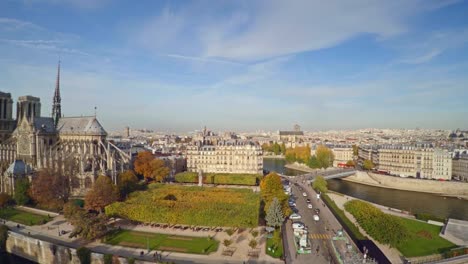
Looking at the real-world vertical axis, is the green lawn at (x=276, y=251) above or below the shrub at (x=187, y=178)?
below

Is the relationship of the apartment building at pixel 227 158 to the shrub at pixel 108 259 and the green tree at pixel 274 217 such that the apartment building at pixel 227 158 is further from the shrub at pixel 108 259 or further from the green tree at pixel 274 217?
the shrub at pixel 108 259

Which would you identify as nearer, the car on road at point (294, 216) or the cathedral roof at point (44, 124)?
the car on road at point (294, 216)

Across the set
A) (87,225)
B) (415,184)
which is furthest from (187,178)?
(415,184)

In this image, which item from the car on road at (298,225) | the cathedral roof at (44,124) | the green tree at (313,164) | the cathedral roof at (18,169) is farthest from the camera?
the green tree at (313,164)

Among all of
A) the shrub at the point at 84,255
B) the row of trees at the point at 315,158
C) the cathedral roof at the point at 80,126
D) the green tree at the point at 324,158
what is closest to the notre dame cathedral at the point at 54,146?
the cathedral roof at the point at 80,126

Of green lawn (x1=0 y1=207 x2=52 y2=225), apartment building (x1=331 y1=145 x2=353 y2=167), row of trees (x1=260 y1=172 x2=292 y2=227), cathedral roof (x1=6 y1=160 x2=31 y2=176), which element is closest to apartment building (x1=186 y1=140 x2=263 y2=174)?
row of trees (x1=260 y1=172 x2=292 y2=227)

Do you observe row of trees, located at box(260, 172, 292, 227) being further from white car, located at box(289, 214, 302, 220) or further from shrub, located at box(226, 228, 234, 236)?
shrub, located at box(226, 228, 234, 236)

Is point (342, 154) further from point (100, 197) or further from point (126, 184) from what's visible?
point (100, 197)
